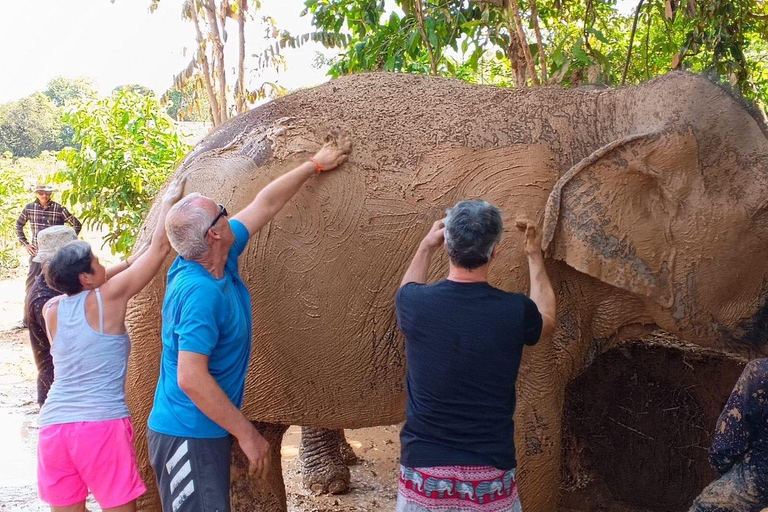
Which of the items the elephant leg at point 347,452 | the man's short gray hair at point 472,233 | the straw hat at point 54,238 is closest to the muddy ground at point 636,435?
the elephant leg at point 347,452

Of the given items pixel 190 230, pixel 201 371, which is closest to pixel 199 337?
pixel 201 371

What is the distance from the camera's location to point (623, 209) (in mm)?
3277

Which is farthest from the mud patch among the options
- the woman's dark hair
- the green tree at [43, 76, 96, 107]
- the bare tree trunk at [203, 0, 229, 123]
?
the green tree at [43, 76, 96, 107]

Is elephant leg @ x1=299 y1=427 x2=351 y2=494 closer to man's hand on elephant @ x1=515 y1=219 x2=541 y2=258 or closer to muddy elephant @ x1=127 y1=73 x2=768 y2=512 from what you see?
muddy elephant @ x1=127 y1=73 x2=768 y2=512

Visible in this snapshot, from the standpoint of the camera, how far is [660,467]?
15.1 ft

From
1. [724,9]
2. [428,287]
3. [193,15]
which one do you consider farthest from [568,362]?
[193,15]

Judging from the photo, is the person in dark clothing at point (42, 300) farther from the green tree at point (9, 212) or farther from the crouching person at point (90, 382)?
the green tree at point (9, 212)

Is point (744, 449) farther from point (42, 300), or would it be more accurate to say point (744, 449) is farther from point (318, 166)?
point (42, 300)

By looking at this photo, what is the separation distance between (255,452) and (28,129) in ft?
159

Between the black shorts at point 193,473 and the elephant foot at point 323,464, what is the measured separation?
2589 millimetres

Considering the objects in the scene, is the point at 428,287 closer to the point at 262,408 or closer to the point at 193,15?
the point at 262,408

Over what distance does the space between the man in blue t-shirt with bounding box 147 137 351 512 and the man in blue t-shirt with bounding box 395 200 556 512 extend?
1.95 ft

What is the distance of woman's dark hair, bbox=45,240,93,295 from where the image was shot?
324 centimetres

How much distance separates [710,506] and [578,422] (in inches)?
74.8
